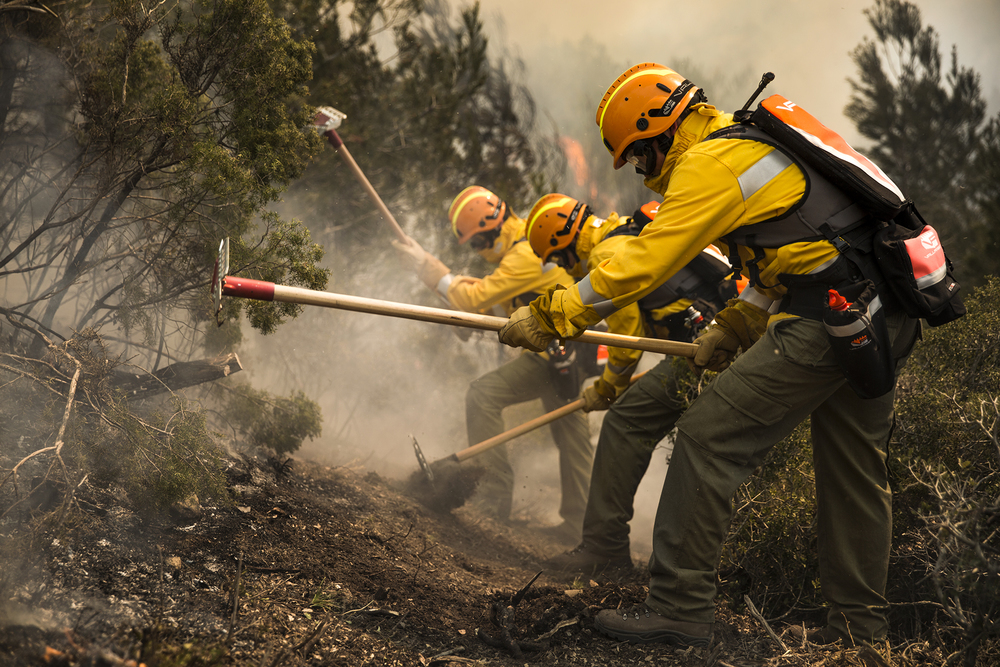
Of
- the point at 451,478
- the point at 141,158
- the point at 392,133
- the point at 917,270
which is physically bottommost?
the point at 451,478

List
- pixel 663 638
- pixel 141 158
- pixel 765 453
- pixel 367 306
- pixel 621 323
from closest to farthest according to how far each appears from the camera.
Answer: pixel 663 638 < pixel 765 453 < pixel 367 306 < pixel 141 158 < pixel 621 323

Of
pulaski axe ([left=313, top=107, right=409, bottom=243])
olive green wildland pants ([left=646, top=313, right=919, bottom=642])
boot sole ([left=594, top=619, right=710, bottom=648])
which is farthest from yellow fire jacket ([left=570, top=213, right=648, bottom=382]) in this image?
pulaski axe ([left=313, top=107, right=409, bottom=243])

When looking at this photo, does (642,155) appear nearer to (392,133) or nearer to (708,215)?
(708,215)

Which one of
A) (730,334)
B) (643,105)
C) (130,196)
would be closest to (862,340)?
(730,334)

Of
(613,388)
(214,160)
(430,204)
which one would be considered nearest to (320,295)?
(214,160)

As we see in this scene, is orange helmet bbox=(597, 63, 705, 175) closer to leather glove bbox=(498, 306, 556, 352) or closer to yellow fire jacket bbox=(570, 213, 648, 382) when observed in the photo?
leather glove bbox=(498, 306, 556, 352)

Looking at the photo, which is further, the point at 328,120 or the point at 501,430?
the point at 501,430

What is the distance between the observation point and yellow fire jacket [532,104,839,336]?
236 cm

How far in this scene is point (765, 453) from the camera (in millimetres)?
2605

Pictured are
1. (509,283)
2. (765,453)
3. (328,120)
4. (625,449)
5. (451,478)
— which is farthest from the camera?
(509,283)

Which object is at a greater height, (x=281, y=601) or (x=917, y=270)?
(x=917, y=270)

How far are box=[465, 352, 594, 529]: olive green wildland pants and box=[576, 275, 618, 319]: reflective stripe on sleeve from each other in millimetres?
2838

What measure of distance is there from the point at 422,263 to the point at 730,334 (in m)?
3.11

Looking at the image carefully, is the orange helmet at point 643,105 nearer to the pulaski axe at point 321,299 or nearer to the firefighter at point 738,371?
the firefighter at point 738,371
